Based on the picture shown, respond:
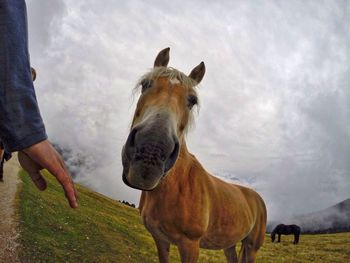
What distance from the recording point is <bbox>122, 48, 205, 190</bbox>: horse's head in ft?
10.2

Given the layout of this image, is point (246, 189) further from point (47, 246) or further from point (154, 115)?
point (47, 246)

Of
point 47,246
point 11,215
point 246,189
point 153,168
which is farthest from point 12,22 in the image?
point 11,215

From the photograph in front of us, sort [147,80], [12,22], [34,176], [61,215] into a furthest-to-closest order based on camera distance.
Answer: [61,215], [147,80], [34,176], [12,22]

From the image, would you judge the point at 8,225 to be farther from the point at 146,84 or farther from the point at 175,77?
the point at 175,77

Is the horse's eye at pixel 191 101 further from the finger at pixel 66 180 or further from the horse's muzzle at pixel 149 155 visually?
the finger at pixel 66 180

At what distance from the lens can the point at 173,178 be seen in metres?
5.38

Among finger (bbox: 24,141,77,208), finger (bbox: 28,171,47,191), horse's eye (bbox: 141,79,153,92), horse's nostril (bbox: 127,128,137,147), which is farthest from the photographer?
horse's eye (bbox: 141,79,153,92)

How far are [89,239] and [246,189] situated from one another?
9891 mm

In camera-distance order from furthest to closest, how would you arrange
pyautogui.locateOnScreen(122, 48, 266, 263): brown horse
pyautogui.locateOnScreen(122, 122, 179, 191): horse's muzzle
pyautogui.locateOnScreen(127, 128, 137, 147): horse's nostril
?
pyautogui.locateOnScreen(127, 128, 137, 147): horse's nostril, pyautogui.locateOnScreen(122, 48, 266, 263): brown horse, pyautogui.locateOnScreen(122, 122, 179, 191): horse's muzzle

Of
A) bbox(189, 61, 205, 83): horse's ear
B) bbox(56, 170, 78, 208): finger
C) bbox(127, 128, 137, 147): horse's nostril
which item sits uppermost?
bbox(189, 61, 205, 83): horse's ear

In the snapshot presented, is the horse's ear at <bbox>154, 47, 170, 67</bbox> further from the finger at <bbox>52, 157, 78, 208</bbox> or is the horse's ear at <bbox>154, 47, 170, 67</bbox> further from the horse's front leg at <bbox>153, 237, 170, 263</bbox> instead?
the finger at <bbox>52, 157, 78, 208</bbox>

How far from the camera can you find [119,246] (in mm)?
16266

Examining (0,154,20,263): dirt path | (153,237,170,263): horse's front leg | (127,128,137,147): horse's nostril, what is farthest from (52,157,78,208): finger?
(0,154,20,263): dirt path

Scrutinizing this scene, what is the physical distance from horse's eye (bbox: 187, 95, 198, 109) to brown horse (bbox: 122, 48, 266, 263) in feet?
0.06
